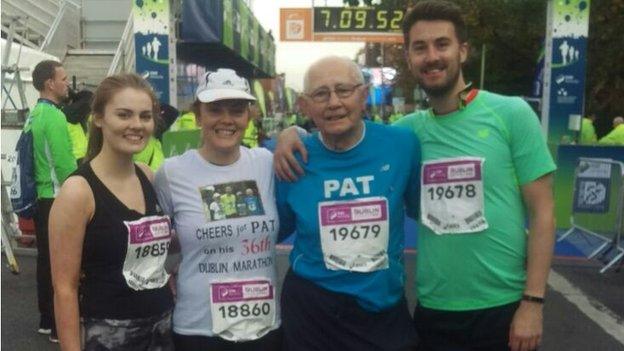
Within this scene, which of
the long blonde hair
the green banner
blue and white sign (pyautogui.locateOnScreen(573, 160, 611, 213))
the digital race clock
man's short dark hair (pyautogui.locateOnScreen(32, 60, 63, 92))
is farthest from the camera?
the digital race clock

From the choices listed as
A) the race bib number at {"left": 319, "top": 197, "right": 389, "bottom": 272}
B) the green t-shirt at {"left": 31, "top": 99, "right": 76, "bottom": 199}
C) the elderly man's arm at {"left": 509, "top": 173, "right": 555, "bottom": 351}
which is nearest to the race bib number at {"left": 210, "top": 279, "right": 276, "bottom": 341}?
the race bib number at {"left": 319, "top": 197, "right": 389, "bottom": 272}

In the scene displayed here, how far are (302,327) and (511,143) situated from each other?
1.01 meters

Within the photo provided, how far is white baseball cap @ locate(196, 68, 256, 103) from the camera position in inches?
115

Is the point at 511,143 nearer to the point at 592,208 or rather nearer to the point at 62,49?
the point at 592,208

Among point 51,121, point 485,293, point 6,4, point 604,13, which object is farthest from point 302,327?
point 6,4

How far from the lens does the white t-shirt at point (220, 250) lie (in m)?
2.88

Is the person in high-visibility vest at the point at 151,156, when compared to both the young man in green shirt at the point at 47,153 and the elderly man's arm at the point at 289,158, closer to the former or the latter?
the young man in green shirt at the point at 47,153

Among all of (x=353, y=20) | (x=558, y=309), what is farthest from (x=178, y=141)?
(x=353, y=20)

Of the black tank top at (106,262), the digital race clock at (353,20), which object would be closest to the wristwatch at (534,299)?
the black tank top at (106,262)

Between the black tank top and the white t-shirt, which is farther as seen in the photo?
the white t-shirt

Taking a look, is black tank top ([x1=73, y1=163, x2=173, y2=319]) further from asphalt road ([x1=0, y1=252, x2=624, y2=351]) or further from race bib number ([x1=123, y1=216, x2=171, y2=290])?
asphalt road ([x1=0, y1=252, x2=624, y2=351])

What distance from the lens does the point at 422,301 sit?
9.77 feet

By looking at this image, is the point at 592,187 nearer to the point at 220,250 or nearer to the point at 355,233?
the point at 355,233

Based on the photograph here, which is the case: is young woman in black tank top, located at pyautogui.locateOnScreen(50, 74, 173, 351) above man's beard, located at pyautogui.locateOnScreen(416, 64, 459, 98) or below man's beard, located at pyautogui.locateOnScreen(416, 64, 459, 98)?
below
